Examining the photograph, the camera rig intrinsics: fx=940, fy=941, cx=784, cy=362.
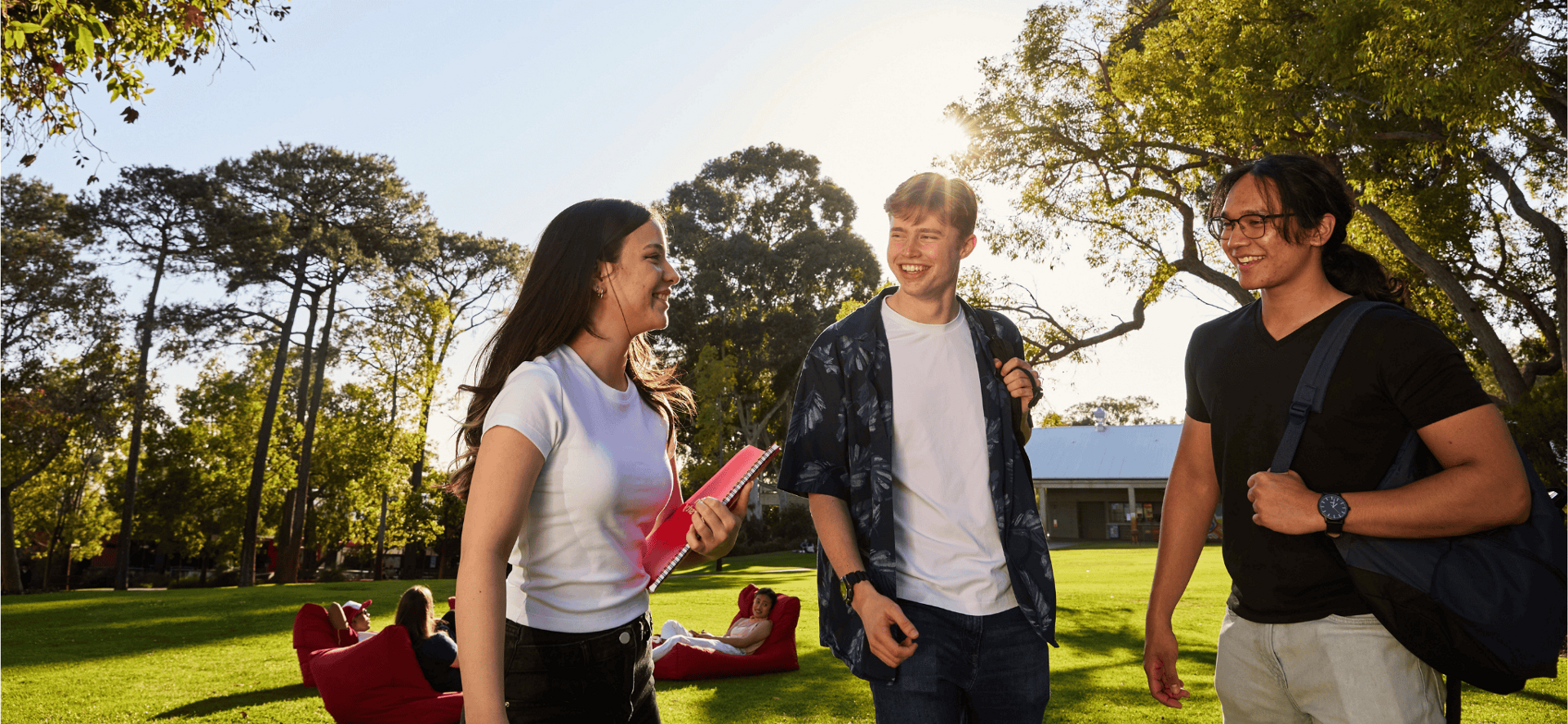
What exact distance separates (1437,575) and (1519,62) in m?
7.75

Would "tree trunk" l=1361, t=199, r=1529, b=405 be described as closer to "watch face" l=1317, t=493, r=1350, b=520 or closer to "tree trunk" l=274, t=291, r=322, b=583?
"watch face" l=1317, t=493, r=1350, b=520

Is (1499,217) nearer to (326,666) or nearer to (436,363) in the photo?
(326,666)

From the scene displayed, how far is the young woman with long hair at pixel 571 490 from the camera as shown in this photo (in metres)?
1.90

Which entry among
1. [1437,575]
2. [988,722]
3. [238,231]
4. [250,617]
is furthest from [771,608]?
[238,231]

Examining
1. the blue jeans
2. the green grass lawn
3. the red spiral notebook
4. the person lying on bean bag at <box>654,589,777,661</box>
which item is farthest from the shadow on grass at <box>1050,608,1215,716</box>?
the red spiral notebook

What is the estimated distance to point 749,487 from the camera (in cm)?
237

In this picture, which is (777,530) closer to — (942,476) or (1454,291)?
(1454,291)

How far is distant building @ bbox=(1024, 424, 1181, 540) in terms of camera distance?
4159cm

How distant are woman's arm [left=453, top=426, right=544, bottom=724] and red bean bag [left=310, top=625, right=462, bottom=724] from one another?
6036 millimetres

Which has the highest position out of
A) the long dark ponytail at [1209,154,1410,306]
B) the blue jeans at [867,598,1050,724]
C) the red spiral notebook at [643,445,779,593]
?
the long dark ponytail at [1209,154,1410,306]

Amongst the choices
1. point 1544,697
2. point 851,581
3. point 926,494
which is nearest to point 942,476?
point 926,494

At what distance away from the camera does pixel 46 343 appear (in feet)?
90.3

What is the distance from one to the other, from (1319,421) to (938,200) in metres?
1.12

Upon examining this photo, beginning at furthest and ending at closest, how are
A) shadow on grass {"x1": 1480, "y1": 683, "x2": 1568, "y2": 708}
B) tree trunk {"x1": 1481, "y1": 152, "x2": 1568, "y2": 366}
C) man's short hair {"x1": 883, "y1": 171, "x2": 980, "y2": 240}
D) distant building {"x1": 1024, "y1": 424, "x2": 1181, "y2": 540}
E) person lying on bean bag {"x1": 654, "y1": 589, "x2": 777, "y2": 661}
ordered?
distant building {"x1": 1024, "y1": 424, "x2": 1181, "y2": 540}
tree trunk {"x1": 1481, "y1": 152, "x2": 1568, "y2": 366}
person lying on bean bag {"x1": 654, "y1": 589, "x2": 777, "y2": 661}
shadow on grass {"x1": 1480, "y1": 683, "x2": 1568, "y2": 708}
man's short hair {"x1": 883, "y1": 171, "x2": 980, "y2": 240}
